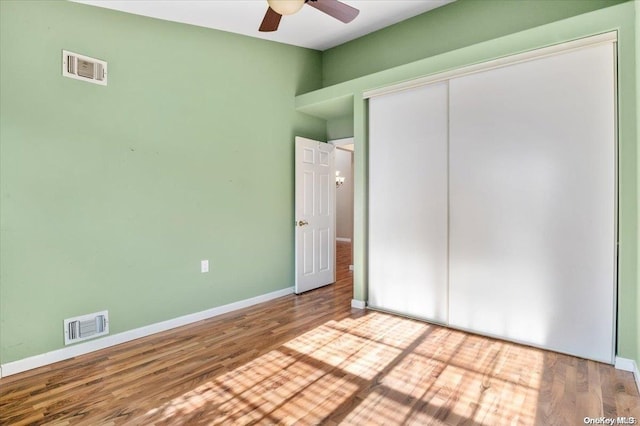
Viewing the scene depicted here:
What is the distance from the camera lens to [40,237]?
7.71 ft

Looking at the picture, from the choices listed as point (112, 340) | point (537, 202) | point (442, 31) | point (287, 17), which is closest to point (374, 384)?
point (537, 202)

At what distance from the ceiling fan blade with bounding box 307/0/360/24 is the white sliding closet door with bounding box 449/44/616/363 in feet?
4.17

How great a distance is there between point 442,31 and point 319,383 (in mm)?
3703

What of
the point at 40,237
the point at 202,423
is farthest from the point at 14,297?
the point at 202,423

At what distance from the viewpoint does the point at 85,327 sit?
255 cm

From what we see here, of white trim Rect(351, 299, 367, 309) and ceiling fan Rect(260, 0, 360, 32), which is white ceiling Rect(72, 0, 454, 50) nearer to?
ceiling fan Rect(260, 0, 360, 32)

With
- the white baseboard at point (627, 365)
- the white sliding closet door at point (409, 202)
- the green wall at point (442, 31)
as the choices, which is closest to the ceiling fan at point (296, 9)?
the white sliding closet door at point (409, 202)

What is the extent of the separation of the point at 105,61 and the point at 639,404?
4376 mm

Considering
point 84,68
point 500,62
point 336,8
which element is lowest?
point 84,68

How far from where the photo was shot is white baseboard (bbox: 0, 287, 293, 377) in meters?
2.28

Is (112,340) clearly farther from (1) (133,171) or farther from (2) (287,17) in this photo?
(2) (287,17)

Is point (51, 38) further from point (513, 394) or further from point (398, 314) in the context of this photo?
point (513, 394)
